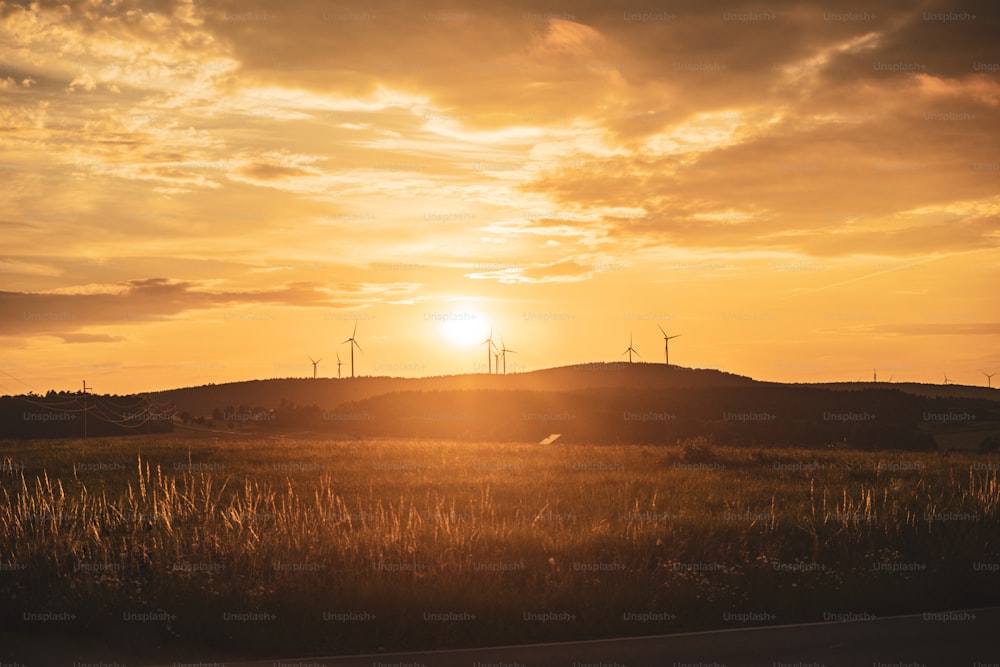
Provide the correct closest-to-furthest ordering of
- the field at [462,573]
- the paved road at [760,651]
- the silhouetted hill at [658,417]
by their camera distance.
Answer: the paved road at [760,651]
the field at [462,573]
the silhouetted hill at [658,417]

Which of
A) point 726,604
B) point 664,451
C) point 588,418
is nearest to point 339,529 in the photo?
A: point 726,604

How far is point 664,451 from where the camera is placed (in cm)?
4069

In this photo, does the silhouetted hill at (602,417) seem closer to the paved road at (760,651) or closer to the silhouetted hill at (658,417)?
the silhouetted hill at (658,417)

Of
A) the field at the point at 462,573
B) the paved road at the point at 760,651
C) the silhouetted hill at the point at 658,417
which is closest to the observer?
the paved road at the point at 760,651

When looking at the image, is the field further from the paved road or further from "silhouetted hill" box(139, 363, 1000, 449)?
"silhouetted hill" box(139, 363, 1000, 449)

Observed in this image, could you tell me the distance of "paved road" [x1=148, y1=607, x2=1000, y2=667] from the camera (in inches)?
367

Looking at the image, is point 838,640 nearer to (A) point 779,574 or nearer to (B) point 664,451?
(A) point 779,574

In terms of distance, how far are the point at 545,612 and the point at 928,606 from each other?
18.4 feet

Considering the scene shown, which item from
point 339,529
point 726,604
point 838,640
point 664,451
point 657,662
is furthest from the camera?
point 664,451

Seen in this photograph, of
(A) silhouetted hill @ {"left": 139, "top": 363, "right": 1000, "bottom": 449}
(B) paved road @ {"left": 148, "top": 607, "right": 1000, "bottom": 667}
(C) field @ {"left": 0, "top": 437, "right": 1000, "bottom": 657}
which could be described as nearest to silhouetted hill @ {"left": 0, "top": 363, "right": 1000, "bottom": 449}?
(A) silhouetted hill @ {"left": 139, "top": 363, "right": 1000, "bottom": 449}

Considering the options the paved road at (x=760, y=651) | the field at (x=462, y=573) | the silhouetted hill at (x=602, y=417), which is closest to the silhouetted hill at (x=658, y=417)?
the silhouetted hill at (x=602, y=417)

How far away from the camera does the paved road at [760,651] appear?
30.6 ft

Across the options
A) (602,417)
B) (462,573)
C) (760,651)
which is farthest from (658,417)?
(760,651)

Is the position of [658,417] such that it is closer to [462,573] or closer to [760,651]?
[462,573]
